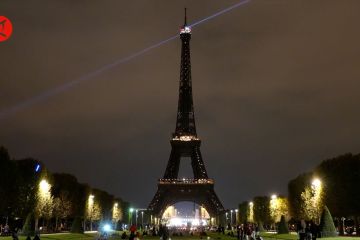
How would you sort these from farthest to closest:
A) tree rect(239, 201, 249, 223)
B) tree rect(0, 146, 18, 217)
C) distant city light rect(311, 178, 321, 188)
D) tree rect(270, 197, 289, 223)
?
tree rect(239, 201, 249, 223) < tree rect(270, 197, 289, 223) < distant city light rect(311, 178, 321, 188) < tree rect(0, 146, 18, 217)

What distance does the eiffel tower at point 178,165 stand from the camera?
417 feet

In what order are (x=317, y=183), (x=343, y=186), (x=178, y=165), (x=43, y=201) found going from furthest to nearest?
(x=178, y=165)
(x=43, y=201)
(x=317, y=183)
(x=343, y=186)

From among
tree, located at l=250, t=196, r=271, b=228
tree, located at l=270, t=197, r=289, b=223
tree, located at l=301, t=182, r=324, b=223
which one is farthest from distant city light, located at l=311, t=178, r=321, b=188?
tree, located at l=250, t=196, r=271, b=228

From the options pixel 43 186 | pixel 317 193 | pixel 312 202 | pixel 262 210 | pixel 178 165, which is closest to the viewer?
pixel 317 193

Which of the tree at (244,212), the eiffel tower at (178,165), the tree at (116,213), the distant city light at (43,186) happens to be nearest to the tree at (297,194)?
the tree at (244,212)

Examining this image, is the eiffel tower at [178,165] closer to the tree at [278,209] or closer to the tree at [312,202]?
the tree at [278,209]

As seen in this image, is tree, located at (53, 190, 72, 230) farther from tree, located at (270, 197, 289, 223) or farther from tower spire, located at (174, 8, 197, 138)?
tower spire, located at (174, 8, 197, 138)

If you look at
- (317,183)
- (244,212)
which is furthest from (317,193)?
(244,212)

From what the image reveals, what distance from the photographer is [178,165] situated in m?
133

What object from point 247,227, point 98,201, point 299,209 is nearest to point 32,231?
point 247,227

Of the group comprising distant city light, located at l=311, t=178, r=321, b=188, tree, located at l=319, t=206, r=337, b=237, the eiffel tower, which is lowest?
tree, located at l=319, t=206, r=337, b=237

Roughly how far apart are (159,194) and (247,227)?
291 ft

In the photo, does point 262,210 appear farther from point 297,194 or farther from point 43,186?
point 43,186

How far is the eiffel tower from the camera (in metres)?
127
